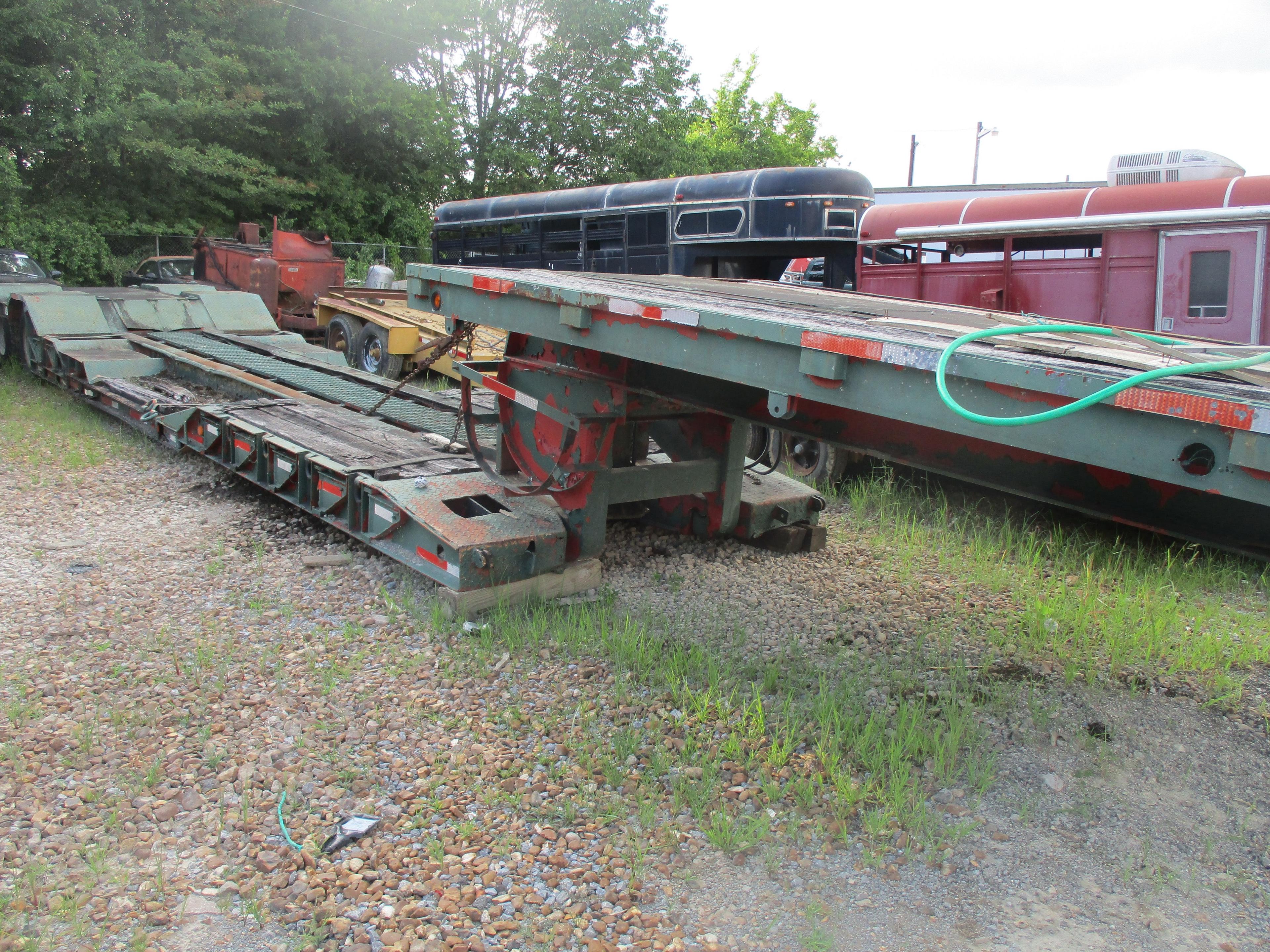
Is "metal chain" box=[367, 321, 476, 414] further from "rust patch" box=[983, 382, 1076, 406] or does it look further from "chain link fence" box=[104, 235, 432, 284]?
"chain link fence" box=[104, 235, 432, 284]

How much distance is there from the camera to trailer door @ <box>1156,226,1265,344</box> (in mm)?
6746

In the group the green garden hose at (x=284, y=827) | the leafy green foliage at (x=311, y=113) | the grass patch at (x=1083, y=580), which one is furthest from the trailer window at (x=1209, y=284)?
the leafy green foliage at (x=311, y=113)

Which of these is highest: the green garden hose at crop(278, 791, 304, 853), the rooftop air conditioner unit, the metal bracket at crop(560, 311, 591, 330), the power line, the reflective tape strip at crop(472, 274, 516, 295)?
the power line

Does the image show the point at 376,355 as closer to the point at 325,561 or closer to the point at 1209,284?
the point at 325,561

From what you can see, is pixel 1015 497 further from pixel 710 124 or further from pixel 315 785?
pixel 710 124

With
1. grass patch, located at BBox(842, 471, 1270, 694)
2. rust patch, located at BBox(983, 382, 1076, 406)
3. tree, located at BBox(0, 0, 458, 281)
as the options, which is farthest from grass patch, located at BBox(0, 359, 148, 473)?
tree, located at BBox(0, 0, 458, 281)

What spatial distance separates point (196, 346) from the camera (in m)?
9.84

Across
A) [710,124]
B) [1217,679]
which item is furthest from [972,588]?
[710,124]

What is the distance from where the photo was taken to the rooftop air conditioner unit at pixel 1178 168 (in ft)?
24.7

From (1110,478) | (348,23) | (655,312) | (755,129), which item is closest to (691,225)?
(655,312)

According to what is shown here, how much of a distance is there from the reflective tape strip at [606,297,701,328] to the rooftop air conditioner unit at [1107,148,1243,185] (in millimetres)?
5789

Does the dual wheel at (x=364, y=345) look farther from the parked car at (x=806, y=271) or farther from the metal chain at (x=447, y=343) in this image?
the metal chain at (x=447, y=343)

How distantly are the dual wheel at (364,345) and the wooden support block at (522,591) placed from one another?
7251 millimetres

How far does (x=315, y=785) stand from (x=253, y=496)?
4289 mm
